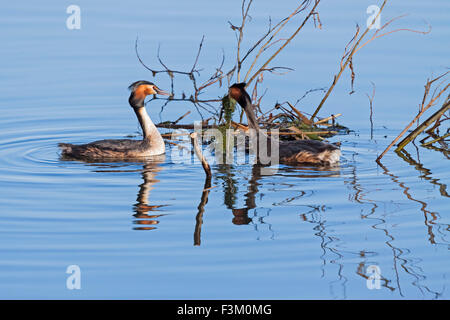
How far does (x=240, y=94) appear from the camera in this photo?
10.7 meters

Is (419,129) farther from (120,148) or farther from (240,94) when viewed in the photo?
(120,148)

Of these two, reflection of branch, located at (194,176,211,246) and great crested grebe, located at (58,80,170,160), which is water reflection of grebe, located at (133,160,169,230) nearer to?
reflection of branch, located at (194,176,211,246)

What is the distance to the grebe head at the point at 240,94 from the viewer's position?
10.6 meters

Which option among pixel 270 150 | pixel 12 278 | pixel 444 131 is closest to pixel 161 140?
pixel 270 150

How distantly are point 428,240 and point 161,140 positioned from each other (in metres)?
4.33

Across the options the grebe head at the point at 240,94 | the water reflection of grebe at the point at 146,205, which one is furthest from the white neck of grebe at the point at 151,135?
the grebe head at the point at 240,94

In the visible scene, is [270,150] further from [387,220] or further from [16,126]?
[16,126]

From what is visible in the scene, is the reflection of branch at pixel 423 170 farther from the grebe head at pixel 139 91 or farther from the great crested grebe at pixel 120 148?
the grebe head at pixel 139 91

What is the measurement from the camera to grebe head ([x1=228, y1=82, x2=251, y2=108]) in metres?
10.6

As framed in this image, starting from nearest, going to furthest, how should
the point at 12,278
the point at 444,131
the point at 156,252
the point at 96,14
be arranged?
the point at 12,278, the point at 156,252, the point at 444,131, the point at 96,14

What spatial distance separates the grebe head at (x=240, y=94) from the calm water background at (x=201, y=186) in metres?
0.99

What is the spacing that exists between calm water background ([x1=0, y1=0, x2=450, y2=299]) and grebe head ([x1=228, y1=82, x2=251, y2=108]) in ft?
3.24

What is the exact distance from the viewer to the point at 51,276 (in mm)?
6711

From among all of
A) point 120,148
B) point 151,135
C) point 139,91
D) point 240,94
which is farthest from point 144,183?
point 139,91
